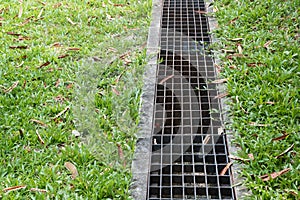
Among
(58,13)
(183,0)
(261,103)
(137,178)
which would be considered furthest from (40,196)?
(183,0)

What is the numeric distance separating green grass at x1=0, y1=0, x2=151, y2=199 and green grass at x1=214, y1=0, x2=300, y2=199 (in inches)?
32.2

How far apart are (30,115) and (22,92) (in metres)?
0.36

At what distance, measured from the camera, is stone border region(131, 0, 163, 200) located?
2.73 metres

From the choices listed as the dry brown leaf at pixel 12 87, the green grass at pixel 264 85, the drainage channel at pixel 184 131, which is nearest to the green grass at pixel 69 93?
the dry brown leaf at pixel 12 87

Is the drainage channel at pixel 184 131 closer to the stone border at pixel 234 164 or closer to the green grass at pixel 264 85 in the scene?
the stone border at pixel 234 164

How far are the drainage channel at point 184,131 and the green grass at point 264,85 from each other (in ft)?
0.52

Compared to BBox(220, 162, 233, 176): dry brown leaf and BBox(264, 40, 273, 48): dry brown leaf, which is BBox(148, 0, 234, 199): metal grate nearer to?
BBox(220, 162, 233, 176): dry brown leaf

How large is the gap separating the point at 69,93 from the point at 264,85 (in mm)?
1654

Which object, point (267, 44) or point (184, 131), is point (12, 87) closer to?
point (184, 131)

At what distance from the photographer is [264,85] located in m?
3.49

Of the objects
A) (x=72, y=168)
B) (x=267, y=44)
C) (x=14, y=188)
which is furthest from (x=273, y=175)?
(x=267, y=44)

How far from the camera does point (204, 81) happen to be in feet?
12.4

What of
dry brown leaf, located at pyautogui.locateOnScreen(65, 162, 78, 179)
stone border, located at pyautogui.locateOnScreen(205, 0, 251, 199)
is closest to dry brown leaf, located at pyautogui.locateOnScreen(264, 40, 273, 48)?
stone border, located at pyautogui.locateOnScreen(205, 0, 251, 199)

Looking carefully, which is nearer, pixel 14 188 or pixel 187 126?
pixel 14 188
